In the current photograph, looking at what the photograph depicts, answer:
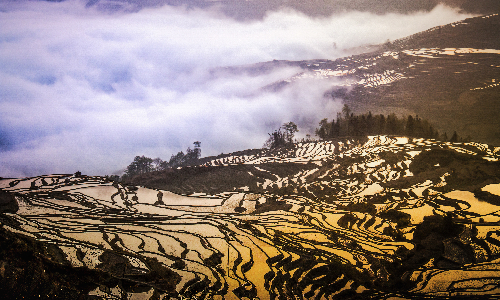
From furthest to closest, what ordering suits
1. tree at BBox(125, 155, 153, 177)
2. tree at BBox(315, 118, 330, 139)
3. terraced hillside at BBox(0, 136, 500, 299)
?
tree at BBox(315, 118, 330, 139) < tree at BBox(125, 155, 153, 177) < terraced hillside at BBox(0, 136, 500, 299)

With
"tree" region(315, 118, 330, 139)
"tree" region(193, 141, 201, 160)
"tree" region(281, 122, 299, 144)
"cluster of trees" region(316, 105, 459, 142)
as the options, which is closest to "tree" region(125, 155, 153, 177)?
"tree" region(193, 141, 201, 160)

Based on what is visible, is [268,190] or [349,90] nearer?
[268,190]

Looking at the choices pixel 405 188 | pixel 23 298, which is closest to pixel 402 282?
pixel 405 188

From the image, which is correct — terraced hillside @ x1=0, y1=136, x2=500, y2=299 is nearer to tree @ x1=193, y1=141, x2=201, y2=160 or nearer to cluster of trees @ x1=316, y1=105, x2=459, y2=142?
cluster of trees @ x1=316, y1=105, x2=459, y2=142

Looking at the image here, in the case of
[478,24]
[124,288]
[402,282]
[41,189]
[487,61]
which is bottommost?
[402,282]

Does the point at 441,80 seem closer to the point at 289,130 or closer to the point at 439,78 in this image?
the point at 439,78

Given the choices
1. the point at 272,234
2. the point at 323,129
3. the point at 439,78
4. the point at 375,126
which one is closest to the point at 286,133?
the point at 323,129

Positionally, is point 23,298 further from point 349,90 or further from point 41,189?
point 349,90

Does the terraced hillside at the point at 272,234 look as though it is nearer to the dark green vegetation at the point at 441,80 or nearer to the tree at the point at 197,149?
the dark green vegetation at the point at 441,80
